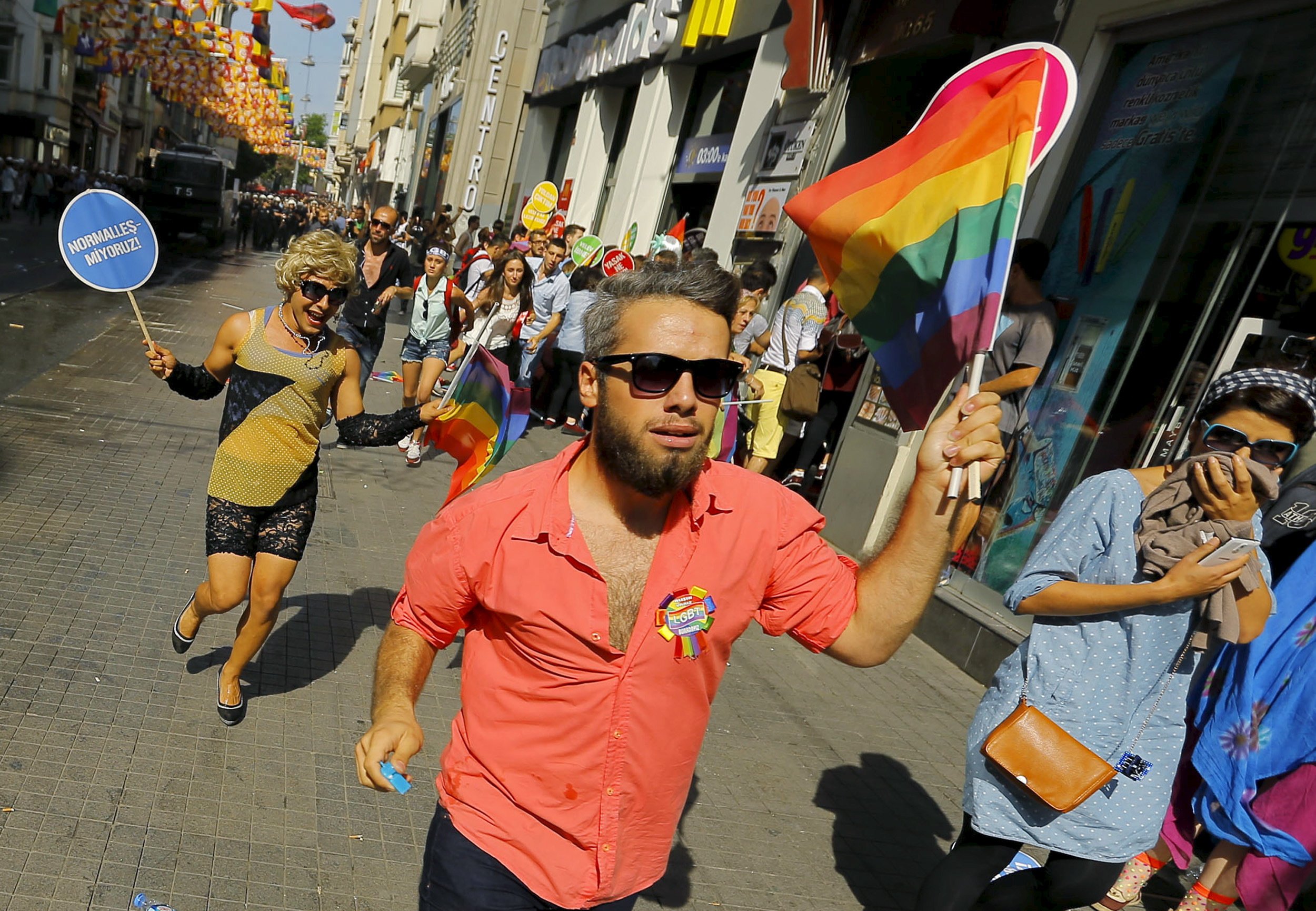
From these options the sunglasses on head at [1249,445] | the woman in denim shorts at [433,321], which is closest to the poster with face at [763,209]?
the woman in denim shorts at [433,321]

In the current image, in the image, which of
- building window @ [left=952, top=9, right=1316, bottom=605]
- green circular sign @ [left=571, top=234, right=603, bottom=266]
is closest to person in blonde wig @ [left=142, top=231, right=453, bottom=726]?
building window @ [left=952, top=9, right=1316, bottom=605]

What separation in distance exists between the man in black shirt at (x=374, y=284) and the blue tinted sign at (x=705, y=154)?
16.9 ft

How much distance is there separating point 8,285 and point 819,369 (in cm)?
1349

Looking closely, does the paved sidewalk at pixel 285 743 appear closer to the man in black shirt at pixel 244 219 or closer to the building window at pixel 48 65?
the man in black shirt at pixel 244 219

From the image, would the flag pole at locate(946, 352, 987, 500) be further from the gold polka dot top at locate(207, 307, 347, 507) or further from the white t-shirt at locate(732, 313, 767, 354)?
the white t-shirt at locate(732, 313, 767, 354)

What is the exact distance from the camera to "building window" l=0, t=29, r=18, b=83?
4872cm

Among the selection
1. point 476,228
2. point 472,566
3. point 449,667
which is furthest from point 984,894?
point 476,228

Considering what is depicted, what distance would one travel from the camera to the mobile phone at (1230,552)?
2.74 m

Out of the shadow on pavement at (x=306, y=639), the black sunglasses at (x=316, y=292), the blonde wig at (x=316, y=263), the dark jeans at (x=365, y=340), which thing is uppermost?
the blonde wig at (x=316, y=263)

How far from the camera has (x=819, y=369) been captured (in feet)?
30.0

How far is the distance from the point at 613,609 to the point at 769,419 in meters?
6.93

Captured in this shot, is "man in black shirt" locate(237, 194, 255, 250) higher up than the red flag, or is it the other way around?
the red flag

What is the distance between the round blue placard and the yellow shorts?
5045 millimetres

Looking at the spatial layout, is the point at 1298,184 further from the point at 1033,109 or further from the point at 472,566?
the point at 472,566
